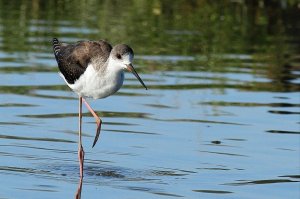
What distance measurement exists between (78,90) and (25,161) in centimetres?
102

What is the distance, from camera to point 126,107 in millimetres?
15734

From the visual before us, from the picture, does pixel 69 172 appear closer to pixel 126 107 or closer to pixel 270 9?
pixel 126 107

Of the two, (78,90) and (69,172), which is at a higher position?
(78,90)

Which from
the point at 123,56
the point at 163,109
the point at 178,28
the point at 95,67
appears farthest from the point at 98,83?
the point at 178,28

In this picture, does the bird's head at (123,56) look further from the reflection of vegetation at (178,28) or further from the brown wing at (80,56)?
the reflection of vegetation at (178,28)

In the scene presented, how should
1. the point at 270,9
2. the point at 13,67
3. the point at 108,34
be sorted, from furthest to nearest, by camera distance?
the point at 270,9, the point at 108,34, the point at 13,67

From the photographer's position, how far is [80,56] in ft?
41.2

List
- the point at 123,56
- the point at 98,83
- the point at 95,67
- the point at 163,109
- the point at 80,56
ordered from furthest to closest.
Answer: the point at 163,109 < the point at 80,56 < the point at 95,67 < the point at 98,83 < the point at 123,56

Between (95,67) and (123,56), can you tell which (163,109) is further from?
(123,56)

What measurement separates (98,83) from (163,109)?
380cm

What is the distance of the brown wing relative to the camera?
12.4 metres

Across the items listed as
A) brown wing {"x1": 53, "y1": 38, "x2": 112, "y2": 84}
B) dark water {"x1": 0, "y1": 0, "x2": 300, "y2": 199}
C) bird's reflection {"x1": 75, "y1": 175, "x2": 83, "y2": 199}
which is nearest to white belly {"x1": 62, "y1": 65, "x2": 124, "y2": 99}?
brown wing {"x1": 53, "y1": 38, "x2": 112, "y2": 84}

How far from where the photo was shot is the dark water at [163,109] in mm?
11688

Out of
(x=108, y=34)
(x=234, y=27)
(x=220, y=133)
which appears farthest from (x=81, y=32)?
(x=220, y=133)
